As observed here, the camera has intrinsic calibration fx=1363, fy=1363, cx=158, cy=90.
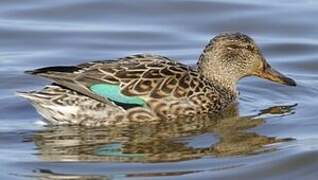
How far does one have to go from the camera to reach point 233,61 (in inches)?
501

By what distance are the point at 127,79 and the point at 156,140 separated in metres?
0.69

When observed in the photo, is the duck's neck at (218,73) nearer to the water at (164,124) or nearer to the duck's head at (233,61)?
the duck's head at (233,61)

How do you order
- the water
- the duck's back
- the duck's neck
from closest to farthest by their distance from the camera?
the water < the duck's back < the duck's neck

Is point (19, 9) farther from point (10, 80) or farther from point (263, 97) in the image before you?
point (263, 97)

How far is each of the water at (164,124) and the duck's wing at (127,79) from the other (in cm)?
30

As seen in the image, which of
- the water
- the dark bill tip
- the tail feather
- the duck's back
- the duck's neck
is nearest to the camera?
the water

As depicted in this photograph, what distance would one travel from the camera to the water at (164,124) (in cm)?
1030

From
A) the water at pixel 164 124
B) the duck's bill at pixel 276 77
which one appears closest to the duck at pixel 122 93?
the water at pixel 164 124

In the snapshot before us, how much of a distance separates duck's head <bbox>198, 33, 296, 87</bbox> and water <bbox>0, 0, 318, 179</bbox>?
261 millimetres

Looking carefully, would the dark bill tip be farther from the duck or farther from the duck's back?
the duck's back

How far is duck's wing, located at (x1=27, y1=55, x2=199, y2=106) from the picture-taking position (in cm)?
1153

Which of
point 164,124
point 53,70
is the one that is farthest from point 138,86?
point 53,70

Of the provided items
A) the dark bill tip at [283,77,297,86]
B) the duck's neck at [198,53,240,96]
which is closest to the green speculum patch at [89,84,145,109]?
the duck's neck at [198,53,240,96]

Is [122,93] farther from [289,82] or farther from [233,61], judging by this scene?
[289,82]
